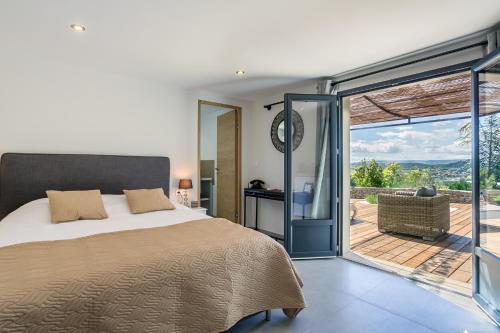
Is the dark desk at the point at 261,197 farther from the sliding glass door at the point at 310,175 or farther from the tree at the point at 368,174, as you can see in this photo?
the tree at the point at 368,174

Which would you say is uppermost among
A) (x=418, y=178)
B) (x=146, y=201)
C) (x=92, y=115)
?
(x=92, y=115)

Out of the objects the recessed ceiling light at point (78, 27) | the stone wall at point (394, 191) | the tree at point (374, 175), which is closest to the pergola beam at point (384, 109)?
the stone wall at point (394, 191)

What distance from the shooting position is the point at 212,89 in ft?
14.4

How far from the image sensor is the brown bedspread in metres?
1.31

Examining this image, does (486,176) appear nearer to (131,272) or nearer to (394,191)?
(131,272)

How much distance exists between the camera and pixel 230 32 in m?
2.49

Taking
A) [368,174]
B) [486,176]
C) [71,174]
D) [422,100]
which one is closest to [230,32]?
[71,174]

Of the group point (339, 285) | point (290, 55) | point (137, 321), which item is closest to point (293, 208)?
point (339, 285)

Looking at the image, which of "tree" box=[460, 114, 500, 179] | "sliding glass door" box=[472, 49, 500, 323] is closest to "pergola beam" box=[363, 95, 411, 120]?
"sliding glass door" box=[472, 49, 500, 323]

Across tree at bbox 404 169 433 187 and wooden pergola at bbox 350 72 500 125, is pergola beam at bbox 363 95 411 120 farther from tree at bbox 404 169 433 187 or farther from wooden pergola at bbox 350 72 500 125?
tree at bbox 404 169 433 187

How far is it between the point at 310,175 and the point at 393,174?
5.02 m

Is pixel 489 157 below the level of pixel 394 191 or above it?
above

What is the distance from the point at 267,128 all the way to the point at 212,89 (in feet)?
3.98

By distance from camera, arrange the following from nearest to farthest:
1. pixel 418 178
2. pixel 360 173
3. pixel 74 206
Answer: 1. pixel 74 206
2. pixel 418 178
3. pixel 360 173
